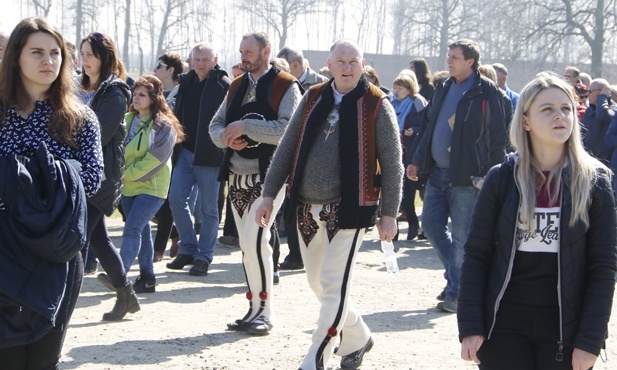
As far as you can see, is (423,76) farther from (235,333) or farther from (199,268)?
(235,333)

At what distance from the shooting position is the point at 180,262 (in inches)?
360

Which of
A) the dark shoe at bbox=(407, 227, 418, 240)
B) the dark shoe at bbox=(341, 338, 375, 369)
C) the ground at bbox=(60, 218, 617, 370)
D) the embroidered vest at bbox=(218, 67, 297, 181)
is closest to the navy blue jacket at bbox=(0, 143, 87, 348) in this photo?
the ground at bbox=(60, 218, 617, 370)

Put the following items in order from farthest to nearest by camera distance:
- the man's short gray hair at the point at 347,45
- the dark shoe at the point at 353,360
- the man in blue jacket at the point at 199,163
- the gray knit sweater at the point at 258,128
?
the man in blue jacket at the point at 199,163 < the gray knit sweater at the point at 258,128 < the dark shoe at the point at 353,360 < the man's short gray hair at the point at 347,45

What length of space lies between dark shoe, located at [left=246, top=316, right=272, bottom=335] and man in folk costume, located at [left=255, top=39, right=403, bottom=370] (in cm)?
106

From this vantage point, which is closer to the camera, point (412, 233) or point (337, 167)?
point (337, 167)

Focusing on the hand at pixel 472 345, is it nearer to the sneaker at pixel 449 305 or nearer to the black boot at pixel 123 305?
the black boot at pixel 123 305

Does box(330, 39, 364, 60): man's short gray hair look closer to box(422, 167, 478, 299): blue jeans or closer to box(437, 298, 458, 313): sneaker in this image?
box(422, 167, 478, 299): blue jeans

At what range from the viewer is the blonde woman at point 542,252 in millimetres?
3590

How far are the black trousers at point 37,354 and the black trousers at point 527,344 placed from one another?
1.82 meters

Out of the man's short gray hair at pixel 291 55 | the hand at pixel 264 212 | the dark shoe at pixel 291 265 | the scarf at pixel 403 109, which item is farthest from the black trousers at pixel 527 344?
the scarf at pixel 403 109

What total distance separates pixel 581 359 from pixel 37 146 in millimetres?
2392

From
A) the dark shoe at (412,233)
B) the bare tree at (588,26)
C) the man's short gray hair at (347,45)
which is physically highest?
the bare tree at (588,26)

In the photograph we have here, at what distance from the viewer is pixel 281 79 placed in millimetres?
6762

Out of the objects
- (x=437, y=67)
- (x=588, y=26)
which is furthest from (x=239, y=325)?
(x=437, y=67)
